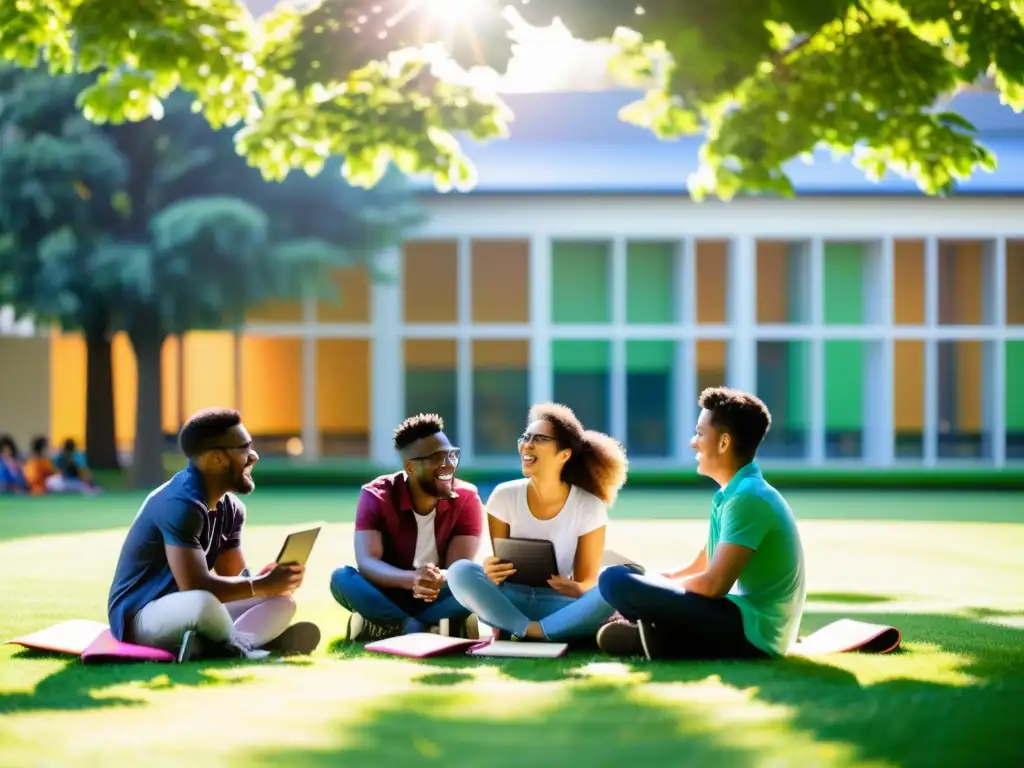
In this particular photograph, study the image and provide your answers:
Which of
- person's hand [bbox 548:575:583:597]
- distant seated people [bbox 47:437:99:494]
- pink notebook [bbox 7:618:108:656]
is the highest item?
person's hand [bbox 548:575:583:597]

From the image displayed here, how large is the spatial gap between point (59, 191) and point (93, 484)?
4747 mm

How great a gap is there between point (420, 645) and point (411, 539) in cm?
70

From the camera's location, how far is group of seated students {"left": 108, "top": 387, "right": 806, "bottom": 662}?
645 centimetres

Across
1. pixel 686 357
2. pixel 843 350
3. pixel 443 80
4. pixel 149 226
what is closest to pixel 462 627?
pixel 443 80

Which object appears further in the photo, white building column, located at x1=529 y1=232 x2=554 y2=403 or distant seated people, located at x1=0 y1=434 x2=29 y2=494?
white building column, located at x1=529 y1=232 x2=554 y2=403

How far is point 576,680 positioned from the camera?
6.23 metres

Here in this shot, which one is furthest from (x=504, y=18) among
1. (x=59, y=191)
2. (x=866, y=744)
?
(x=59, y=191)

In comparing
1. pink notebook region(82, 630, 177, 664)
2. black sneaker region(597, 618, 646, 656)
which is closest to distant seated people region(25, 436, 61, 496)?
pink notebook region(82, 630, 177, 664)

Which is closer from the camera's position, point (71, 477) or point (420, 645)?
point (420, 645)

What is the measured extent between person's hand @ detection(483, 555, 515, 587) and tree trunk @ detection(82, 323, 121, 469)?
21850mm

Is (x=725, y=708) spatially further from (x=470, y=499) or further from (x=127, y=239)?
(x=127, y=239)

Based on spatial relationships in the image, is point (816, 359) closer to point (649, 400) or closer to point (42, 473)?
point (649, 400)

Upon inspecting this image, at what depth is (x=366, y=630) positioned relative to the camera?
7.55 metres

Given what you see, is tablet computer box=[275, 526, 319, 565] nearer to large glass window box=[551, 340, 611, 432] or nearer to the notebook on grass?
the notebook on grass
